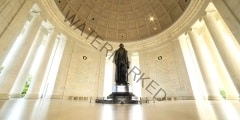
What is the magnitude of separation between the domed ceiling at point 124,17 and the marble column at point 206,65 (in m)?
3.61

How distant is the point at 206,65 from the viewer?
32.1 ft

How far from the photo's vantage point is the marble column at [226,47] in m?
6.79

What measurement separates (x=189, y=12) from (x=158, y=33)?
14.6 ft

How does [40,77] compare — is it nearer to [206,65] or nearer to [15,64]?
[15,64]

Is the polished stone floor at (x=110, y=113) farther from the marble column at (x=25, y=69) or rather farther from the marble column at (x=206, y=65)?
the marble column at (x=206, y=65)

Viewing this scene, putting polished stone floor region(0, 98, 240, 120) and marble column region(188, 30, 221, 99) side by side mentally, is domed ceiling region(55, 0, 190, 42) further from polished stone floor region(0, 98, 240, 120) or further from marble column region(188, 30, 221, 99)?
polished stone floor region(0, 98, 240, 120)

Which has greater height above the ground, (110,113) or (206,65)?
(206,65)

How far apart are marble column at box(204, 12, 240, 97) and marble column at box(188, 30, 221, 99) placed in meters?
2.01

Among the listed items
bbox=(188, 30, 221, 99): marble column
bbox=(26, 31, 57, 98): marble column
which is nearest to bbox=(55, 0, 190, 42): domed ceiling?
bbox=(188, 30, 221, 99): marble column

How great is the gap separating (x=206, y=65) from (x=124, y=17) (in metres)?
11.2

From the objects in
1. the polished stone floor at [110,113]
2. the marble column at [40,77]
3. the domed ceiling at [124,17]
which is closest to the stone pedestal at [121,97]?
the polished stone floor at [110,113]

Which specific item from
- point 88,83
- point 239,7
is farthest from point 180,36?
point 88,83

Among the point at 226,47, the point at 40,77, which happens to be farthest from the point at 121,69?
the point at 226,47

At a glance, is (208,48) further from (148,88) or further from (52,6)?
(52,6)
